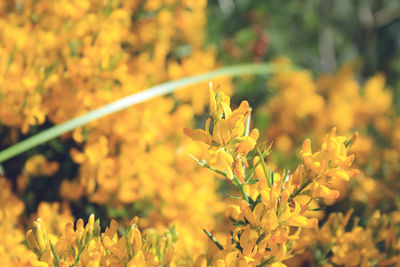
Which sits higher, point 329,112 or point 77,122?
point 77,122

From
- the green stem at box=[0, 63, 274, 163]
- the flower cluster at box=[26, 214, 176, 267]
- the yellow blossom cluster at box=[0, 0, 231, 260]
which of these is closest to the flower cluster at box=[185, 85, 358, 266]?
the flower cluster at box=[26, 214, 176, 267]

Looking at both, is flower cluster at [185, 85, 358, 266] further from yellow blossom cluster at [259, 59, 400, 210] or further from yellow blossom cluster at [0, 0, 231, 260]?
yellow blossom cluster at [259, 59, 400, 210]

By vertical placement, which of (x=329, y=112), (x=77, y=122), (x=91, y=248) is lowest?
(x=91, y=248)

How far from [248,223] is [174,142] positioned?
0.78m

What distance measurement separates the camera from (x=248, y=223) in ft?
2.36

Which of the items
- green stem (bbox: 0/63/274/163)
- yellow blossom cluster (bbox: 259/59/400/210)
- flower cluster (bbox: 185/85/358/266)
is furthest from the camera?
yellow blossom cluster (bbox: 259/59/400/210)

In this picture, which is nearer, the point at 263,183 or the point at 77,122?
the point at 263,183

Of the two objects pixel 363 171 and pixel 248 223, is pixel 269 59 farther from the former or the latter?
pixel 248 223

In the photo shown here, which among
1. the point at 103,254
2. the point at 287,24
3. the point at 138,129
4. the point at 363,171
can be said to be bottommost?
the point at 363,171

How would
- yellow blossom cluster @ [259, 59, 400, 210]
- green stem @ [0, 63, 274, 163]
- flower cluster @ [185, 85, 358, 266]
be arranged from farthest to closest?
yellow blossom cluster @ [259, 59, 400, 210]
green stem @ [0, 63, 274, 163]
flower cluster @ [185, 85, 358, 266]

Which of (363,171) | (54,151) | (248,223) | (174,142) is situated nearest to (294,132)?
(363,171)

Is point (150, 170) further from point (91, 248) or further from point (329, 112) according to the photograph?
point (329, 112)

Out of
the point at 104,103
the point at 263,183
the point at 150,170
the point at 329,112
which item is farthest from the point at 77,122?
the point at 329,112

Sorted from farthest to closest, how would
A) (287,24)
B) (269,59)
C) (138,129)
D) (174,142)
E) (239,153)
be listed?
1. (287,24)
2. (269,59)
3. (174,142)
4. (138,129)
5. (239,153)
